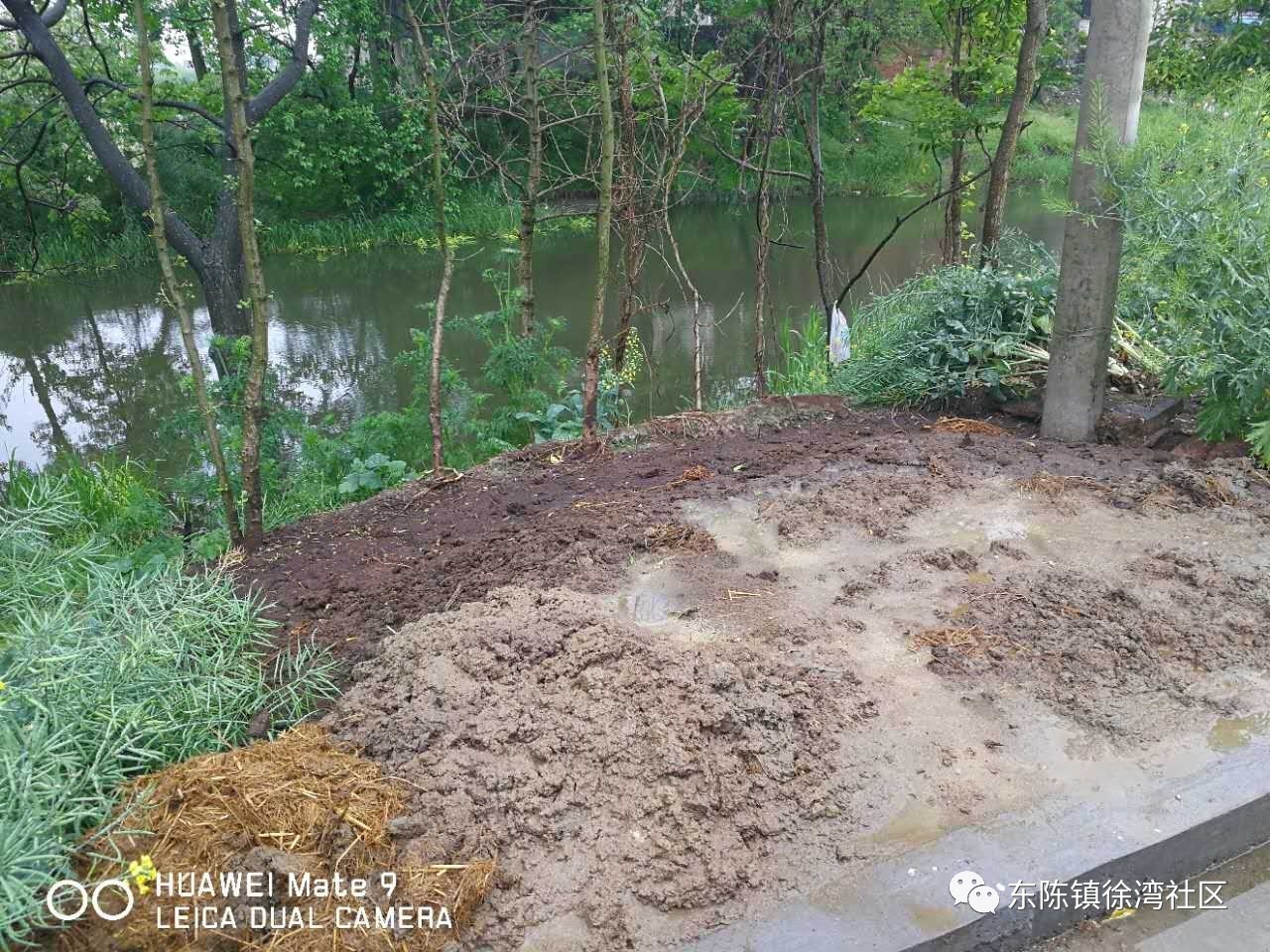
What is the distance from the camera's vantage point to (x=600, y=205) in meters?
4.84

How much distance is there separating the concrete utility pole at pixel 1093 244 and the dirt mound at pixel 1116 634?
4.93ft

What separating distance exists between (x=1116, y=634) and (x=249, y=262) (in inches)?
134

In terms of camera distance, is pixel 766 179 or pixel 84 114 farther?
pixel 84 114

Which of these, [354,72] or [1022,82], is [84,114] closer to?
[1022,82]

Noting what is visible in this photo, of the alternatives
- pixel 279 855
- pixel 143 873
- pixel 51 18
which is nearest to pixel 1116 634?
pixel 279 855

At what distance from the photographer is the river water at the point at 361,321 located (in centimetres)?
943

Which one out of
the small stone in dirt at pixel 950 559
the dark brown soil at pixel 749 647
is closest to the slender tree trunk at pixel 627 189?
the dark brown soil at pixel 749 647

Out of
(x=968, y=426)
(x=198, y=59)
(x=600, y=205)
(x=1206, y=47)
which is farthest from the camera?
(x=198, y=59)

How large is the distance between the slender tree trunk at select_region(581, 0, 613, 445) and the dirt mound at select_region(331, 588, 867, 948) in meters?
2.10

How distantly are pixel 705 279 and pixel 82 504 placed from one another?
32.9 ft

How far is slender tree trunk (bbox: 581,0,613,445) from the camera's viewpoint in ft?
14.6

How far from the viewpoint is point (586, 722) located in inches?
108

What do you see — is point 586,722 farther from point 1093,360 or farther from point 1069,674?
point 1093,360

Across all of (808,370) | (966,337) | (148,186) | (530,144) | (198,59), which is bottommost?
(808,370)
